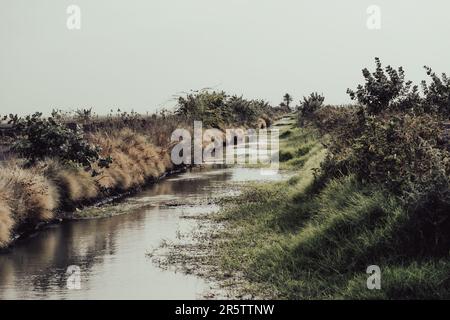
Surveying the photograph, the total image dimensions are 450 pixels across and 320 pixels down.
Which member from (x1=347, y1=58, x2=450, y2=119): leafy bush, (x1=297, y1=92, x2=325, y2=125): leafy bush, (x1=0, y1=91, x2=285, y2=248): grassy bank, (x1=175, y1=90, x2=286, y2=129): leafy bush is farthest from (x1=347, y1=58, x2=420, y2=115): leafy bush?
(x1=297, y1=92, x2=325, y2=125): leafy bush

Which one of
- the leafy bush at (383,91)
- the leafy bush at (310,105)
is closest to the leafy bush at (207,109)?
the leafy bush at (310,105)

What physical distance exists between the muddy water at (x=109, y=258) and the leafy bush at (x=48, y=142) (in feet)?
6.29

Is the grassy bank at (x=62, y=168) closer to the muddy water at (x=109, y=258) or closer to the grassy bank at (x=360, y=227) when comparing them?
the muddy water at (x=109, y=258)

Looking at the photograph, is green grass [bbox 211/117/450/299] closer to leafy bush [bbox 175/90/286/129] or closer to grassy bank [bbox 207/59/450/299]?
grassy bank [bbox 207/59/450/299]

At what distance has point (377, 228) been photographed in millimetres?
10172

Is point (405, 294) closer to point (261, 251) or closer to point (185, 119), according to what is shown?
point (261, 251)

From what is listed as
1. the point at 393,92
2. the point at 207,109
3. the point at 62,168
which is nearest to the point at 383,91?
the point at 393,92

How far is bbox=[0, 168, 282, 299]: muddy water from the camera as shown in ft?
32.1

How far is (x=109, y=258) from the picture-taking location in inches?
478

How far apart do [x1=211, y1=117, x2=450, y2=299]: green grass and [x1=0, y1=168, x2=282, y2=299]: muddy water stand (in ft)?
3.88

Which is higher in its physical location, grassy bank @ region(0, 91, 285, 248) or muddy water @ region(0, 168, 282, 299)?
grassy bank @ region(0, 91, 285, 248)

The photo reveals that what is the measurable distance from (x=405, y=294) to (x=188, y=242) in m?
5.71

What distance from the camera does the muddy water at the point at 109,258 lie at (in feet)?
32.1
